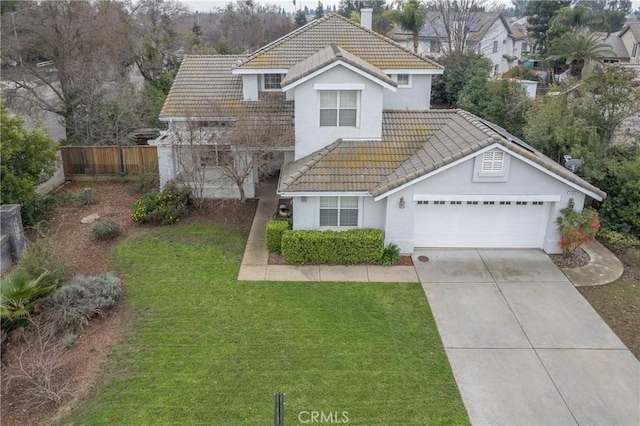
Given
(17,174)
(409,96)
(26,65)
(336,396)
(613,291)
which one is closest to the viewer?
(336,396)

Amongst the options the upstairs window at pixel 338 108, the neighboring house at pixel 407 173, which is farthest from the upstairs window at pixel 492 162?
the upstairs window at pixel 338 108

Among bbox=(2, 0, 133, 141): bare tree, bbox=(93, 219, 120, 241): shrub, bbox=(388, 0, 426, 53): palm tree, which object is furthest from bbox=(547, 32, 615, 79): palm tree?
bbox=(93, 219, 120, 241): shrub

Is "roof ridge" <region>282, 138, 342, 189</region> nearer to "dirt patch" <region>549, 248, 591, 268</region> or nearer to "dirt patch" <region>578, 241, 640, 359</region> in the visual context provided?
"dirt patch" <region>549, 248, 591, 268</region>

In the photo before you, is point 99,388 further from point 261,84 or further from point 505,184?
point 261,84

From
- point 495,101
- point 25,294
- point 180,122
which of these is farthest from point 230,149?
point 495,101

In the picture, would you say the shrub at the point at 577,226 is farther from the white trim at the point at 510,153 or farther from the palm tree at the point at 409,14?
the palm tree at the point at 409,14
